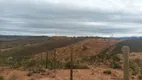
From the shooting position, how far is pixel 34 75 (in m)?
24.3

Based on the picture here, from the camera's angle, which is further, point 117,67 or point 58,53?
point 58,53

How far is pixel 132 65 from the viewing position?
2983 centimetres

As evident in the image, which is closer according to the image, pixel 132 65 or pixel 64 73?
pixel 64 73

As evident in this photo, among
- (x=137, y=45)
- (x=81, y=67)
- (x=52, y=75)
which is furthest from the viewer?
(x=137, y=45)

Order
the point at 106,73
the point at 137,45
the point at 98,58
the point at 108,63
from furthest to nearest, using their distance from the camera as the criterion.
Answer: the point at 137,45
the point at 98,58
the point at 108,63
the point at 106,73

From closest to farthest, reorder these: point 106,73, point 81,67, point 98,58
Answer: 1. point 106,73
2. point 81,67
3. point 98,58

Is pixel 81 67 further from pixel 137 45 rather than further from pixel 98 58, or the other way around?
pixel 137 45

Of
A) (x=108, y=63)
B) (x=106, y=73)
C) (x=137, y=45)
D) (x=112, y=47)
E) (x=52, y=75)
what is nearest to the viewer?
(x=52, y=75)

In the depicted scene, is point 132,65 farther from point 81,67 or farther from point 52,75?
point 52,75

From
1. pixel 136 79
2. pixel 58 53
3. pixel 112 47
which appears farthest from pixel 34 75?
pixel 112 47

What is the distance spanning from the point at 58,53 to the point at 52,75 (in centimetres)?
2599

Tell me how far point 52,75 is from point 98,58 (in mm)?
12890

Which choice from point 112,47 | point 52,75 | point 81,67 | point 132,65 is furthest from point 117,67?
point 112,47

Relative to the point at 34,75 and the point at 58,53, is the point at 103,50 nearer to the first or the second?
the point at 58,53
